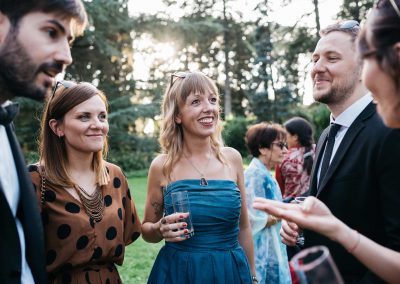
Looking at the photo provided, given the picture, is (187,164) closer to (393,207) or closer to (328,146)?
(328,146)

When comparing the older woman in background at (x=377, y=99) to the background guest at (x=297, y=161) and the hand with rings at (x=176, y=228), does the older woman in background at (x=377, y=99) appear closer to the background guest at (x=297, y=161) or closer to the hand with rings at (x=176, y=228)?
the hand with rings at (x=176, y=228)

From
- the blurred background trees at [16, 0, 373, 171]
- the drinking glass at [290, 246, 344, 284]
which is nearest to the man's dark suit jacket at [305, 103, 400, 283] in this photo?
the drinking glass at [290, 246, 344, 284]

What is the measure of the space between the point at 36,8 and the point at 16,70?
33 centimetres

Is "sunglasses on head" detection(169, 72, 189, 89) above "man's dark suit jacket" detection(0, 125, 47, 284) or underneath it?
above

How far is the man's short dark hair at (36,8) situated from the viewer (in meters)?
2.02

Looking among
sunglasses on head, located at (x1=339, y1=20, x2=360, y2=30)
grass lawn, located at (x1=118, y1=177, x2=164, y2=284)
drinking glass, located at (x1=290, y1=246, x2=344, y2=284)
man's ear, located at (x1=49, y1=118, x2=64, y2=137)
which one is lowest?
grass lawn, located at (x1=118, y1=177, x2=164, y2=284)

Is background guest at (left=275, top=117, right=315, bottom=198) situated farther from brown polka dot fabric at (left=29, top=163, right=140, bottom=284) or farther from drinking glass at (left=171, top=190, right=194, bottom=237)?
brown polka dot fabric at (left=29, top=163, right=140, bottom=284)

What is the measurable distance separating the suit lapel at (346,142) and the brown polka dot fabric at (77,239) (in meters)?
1.48

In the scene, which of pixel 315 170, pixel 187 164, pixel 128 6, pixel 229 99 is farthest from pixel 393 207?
pixel 229 99

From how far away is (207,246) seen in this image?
11.0 feet

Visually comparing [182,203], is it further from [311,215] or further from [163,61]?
[163,61]

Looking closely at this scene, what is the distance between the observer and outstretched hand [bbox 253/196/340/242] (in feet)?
5.92

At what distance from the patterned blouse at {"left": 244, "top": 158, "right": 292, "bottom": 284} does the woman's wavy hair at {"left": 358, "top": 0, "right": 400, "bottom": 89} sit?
Result: 140 inches

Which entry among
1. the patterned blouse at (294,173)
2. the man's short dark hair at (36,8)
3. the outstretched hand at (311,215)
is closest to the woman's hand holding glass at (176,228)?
the outstretched hand at (311,215)
